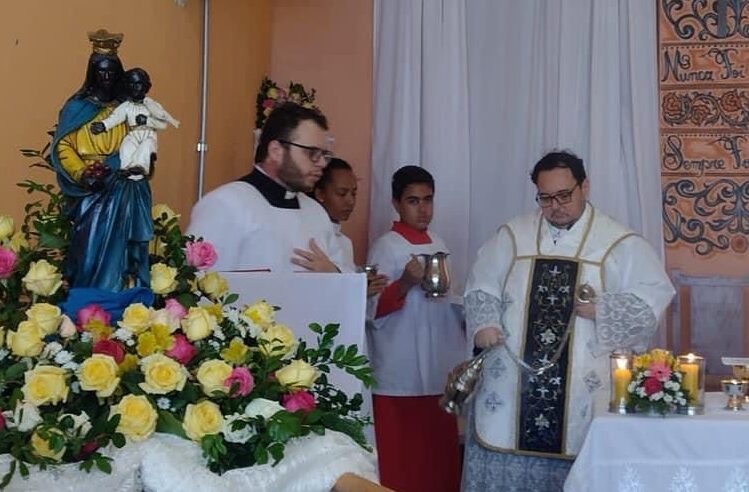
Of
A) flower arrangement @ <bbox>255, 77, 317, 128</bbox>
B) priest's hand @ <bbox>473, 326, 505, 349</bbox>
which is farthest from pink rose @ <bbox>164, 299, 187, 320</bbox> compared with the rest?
flower arrangement @ <bbox>255, 77, 317, 128</bbox>

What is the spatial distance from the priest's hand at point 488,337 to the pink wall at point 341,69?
5.50ft

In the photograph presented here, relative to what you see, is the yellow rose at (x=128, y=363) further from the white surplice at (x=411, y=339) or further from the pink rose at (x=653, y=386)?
the white surplice at (x=411, y=339)

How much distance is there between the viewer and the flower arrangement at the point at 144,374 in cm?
176

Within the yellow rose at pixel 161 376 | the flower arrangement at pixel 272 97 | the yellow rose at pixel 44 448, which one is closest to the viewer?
the yellow rose at pixel 44 448

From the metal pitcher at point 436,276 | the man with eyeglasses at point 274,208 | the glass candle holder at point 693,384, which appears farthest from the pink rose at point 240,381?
the metal pitcher at point 436,276

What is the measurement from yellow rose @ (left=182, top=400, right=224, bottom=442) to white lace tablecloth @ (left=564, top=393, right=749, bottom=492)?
6.10 feet

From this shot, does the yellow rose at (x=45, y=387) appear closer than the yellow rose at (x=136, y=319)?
Yes

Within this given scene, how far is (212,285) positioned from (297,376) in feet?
1.30

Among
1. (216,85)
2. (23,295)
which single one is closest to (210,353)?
(23,295)

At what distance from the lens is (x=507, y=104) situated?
551 centimetres

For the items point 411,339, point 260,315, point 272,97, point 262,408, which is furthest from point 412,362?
point 262,408

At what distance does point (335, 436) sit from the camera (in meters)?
1.92

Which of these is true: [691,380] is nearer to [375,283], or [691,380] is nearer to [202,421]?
[375,283]

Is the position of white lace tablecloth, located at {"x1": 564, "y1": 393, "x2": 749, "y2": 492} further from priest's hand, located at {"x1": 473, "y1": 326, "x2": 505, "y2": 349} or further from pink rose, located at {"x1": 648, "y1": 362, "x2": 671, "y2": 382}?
priest's hand, located at {"x1": 473, "y1": 326, "x2": 505, "y2": 349}
